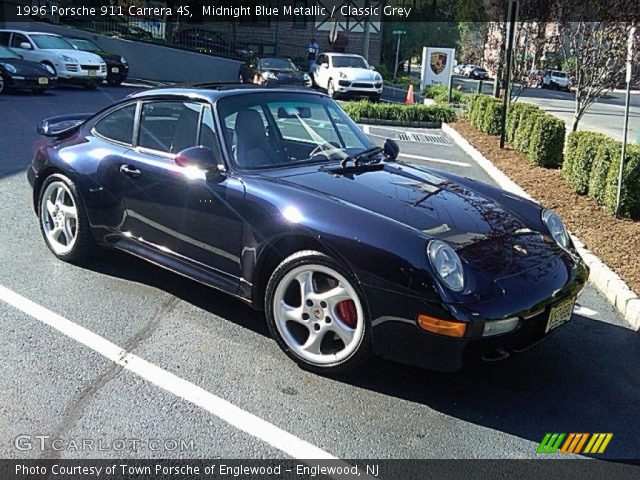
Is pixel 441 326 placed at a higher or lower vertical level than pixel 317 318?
higher

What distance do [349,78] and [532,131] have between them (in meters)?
13.2

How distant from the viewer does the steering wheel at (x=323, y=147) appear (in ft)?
14.2

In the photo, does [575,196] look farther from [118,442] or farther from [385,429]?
[118,442]

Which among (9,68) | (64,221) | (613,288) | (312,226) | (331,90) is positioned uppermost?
(331,90)

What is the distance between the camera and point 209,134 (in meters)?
4.09

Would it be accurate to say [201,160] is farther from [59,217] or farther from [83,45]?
[83,45]

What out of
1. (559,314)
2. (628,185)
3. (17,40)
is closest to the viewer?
(559,314)

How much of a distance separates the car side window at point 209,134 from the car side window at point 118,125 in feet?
2.38

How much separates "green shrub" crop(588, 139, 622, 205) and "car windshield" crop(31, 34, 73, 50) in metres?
17.8

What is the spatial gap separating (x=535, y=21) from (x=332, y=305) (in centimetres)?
1021

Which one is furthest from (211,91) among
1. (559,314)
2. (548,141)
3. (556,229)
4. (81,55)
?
(81,55)

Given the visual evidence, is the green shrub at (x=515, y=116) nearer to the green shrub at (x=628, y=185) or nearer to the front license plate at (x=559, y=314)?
the green shrub at (x=628, y=185)

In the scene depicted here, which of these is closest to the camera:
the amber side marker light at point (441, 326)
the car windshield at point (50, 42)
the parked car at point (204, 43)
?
the amber side marker light at point (441, 326)

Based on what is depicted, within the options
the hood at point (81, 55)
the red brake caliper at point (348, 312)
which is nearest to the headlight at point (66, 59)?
the hood at point (81, 55)
